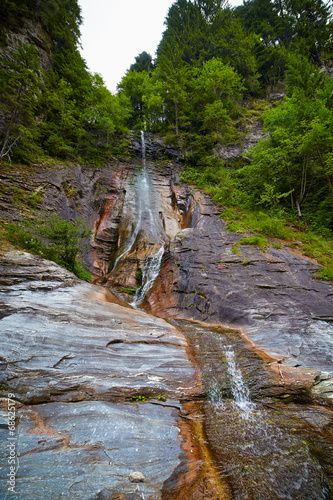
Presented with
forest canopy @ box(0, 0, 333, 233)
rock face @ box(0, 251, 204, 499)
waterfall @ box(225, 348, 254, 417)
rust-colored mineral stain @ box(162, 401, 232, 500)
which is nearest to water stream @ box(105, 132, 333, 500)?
waterfall @ box(225, 348, 254, 417)

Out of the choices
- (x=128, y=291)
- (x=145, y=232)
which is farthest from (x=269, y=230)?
(x=128, y=291)

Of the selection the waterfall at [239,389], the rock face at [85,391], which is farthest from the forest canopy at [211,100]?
the waterfall at [239,389]

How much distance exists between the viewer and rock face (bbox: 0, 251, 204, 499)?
7.93 ft

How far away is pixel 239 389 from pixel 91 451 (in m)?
3.12

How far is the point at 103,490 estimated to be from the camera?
2.28 metres

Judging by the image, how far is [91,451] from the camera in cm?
267

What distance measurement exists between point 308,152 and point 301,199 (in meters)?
2.86

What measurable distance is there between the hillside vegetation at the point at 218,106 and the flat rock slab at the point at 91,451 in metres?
8.75

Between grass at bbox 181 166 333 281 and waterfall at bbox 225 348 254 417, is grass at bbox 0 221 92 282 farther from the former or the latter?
grass at bbox 181 166 333 281

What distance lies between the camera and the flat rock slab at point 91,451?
2.22m

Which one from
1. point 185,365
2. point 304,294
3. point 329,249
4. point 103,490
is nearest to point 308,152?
point 329,249

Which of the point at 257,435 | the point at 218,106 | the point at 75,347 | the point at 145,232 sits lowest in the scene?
the point at 257,435

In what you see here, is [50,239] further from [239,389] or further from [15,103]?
[239,389]

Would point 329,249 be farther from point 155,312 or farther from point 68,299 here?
point 68,299
